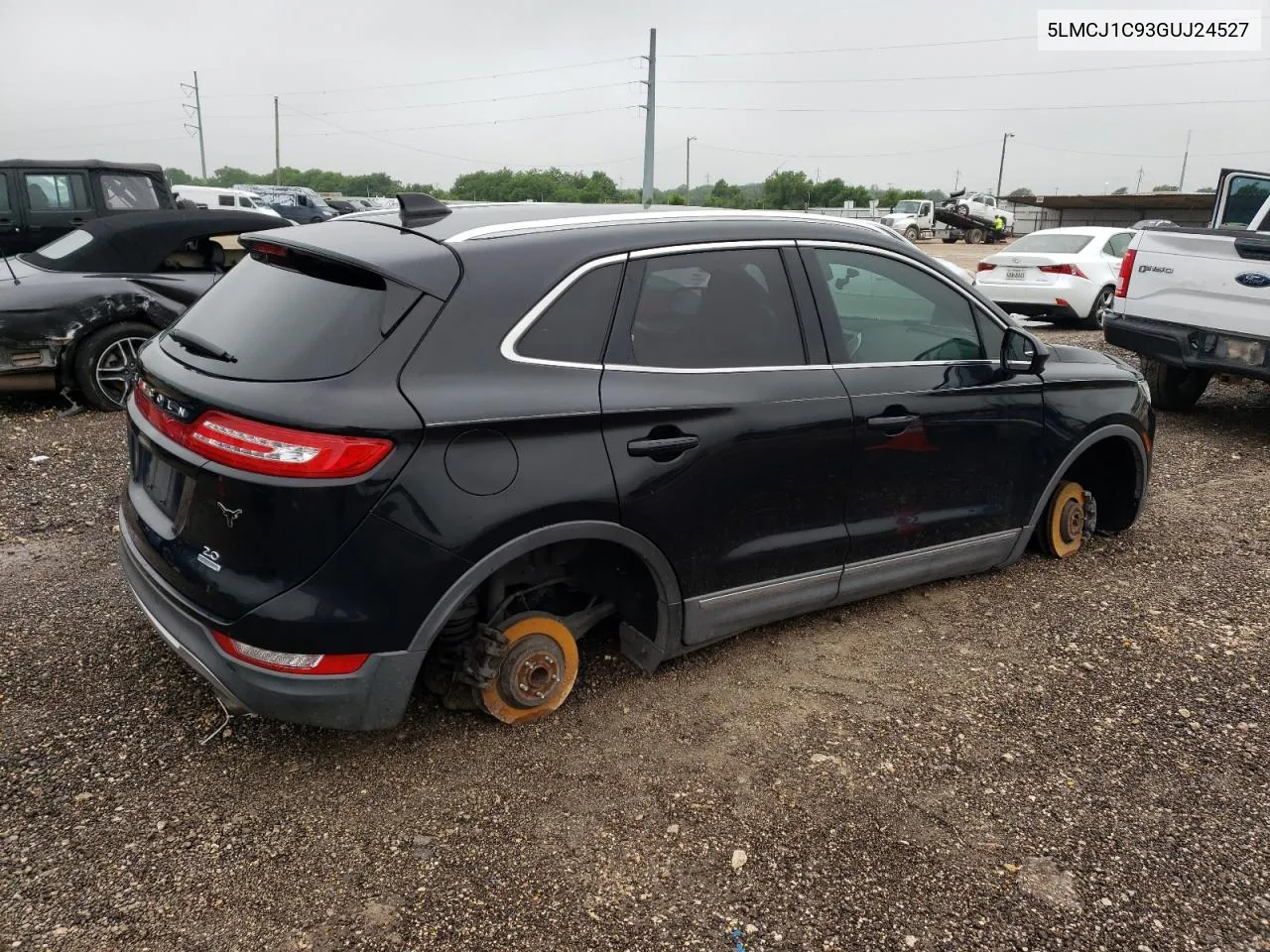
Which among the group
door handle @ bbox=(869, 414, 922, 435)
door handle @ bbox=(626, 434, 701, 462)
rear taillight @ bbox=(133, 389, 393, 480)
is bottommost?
door handle @ bbox=(869, 414, 922, 435)

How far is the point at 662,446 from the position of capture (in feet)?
9.88

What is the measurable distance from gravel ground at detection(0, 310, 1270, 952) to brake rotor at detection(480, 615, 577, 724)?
10cm

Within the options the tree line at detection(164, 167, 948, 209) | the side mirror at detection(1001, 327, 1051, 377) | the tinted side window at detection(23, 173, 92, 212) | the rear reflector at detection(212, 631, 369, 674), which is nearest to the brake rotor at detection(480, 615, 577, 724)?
the rear reflector at detection(212, 631, 369, 674)

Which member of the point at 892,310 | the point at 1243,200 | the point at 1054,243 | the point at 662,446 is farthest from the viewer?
the point at 1054,243

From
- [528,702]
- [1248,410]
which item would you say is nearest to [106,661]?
[528,702]

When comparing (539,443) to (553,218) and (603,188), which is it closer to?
(553,218)

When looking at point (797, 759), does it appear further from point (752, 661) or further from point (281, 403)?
point (281, 403)

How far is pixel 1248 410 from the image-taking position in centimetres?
827

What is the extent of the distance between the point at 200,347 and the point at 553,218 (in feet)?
3.91

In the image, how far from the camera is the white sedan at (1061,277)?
12312 millimetres

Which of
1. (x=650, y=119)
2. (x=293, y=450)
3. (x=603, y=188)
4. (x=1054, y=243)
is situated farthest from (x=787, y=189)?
(x=293, y=450)

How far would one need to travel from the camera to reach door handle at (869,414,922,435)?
3.52 metres

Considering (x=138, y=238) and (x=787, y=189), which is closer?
(x=138, y=238)

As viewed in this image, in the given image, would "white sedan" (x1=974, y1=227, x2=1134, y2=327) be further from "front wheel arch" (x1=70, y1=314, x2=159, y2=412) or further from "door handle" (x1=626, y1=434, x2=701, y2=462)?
"door handle" (x1=626, y1=434, x2=701, y2=462)
